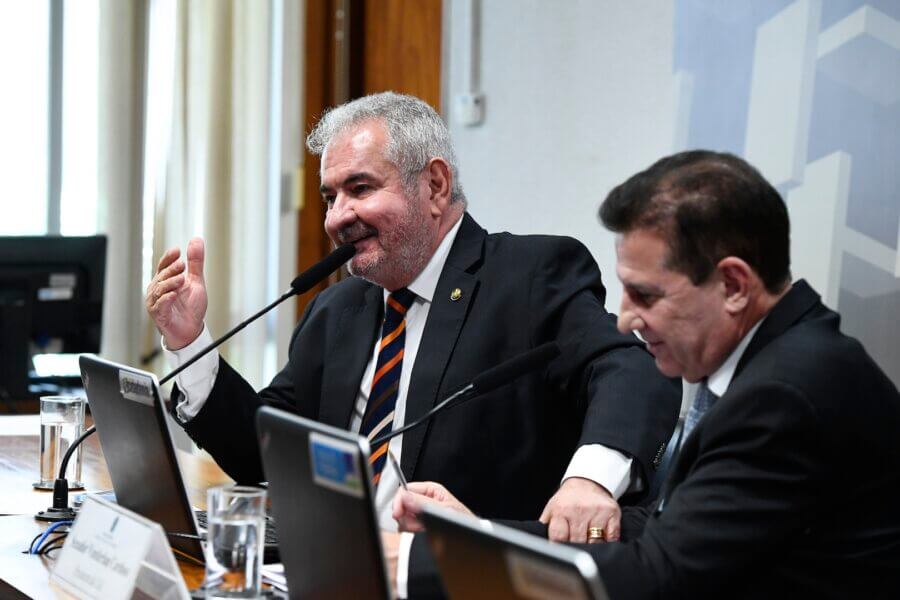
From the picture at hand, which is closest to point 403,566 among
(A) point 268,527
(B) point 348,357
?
(A) point 268,527

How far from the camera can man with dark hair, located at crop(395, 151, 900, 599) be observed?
1.31m

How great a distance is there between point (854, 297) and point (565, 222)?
113cm

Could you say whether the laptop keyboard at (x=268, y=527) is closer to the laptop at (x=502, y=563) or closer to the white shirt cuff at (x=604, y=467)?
the white shirt cuff at (x=604, y=467)

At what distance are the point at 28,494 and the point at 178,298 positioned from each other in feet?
1.55

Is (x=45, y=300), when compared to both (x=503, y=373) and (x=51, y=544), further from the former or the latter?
(x=503, y=373)

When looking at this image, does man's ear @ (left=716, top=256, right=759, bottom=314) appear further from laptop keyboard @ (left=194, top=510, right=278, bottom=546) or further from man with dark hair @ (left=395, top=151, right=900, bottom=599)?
laptop keyboard @ (left=194, top=510, right=278, bottom=546)

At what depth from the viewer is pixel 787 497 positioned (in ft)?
4.29

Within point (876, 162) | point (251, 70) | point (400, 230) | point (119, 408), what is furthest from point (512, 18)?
point (119, 408)

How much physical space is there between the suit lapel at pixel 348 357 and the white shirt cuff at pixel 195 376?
0.72ft

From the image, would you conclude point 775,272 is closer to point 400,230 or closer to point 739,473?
point 739,473

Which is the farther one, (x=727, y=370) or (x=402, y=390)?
(x=402, y=390)

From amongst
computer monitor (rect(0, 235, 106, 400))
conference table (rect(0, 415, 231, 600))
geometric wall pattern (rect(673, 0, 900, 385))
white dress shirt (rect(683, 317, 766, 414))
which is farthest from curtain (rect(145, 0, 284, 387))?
white dress shirt (rect(683, 317, 766, 414))

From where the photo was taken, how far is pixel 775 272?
1.42 meters

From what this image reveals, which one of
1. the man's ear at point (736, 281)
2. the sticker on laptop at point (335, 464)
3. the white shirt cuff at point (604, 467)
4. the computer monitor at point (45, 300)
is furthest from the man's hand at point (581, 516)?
the computer monitor at point (45, 300)
